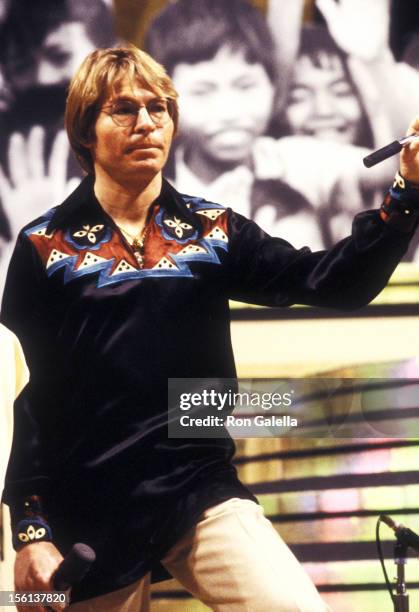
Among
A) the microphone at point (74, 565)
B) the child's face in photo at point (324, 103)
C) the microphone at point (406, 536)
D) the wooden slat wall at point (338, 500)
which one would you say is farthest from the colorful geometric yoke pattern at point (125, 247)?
the microphone at point (406, 536)

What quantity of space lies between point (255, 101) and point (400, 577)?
117 cm

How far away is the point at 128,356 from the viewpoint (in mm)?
2074

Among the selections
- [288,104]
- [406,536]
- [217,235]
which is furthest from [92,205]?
[406,536]

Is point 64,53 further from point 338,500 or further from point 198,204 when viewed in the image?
point 338,500

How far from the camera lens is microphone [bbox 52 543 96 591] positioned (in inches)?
74.3

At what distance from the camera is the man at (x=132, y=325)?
77.9 inches

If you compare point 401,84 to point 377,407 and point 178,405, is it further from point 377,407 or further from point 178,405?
point 178,405

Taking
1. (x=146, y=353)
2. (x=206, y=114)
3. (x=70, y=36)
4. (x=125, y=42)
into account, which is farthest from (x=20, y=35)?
(x=146, y=353)

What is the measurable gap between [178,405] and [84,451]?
0.76 feet

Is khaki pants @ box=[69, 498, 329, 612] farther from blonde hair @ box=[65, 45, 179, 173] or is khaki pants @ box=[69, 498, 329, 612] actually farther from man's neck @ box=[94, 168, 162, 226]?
blonde hair @ box=[65, 45, 179, 173]

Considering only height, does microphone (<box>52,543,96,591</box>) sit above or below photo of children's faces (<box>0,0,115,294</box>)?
below

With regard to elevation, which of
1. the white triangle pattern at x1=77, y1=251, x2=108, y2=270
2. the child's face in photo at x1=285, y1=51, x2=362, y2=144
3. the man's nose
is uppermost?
the child's face in photo at x1=285, y1=51, x2=362, y2=144

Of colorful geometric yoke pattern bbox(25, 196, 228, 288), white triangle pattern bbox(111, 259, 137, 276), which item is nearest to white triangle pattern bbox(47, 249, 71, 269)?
colorful geometric yoke pattern bbox(25, 196, 228, 288)

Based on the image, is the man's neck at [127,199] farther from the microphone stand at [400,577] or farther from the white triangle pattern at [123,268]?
the microphone stand at [400,577]
